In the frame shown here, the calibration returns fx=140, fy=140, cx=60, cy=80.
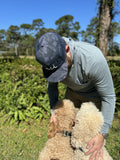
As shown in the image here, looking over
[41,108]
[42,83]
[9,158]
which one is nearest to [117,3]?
[42,83]

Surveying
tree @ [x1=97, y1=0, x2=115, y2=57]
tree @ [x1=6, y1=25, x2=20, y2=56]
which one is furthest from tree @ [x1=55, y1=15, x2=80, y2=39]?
tree @ [x1=97, y1=0, x2=115, y2=57]

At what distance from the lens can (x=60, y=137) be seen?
1690mm

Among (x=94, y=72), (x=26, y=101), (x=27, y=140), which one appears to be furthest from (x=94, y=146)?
(x=26, y=101)

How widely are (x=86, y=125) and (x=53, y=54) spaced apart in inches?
30.0

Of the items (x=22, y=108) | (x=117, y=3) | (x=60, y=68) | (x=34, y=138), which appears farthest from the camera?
(x=117, y=3)

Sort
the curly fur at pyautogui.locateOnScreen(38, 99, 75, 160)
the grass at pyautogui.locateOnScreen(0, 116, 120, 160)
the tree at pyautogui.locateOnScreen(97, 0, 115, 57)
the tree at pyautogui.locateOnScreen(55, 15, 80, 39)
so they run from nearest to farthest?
the curly fur at pyautogui.locateOnScreen(38, 99, 75, 160), the grass at pyautogui.locateOnScreen(0, 116, 120, 160), the tree at pyautogui.locateOnScreen(97, 0, 115, 57), the tree at pyautogui.locateOnScreen(55, 15, 80, 39)

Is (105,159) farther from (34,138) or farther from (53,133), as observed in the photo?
(34,138)

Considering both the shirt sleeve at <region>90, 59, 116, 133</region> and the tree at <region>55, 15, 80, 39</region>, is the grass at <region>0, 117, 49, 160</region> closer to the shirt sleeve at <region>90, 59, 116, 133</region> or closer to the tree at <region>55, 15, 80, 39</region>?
the shirt sleeve at <region>90, 59, 116, 133</region>

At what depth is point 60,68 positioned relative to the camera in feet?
4.11

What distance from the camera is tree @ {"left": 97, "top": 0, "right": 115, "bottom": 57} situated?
16.0 feet

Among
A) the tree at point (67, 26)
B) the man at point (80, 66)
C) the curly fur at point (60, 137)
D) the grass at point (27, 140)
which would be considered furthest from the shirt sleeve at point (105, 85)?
the tree at point (67, 26)

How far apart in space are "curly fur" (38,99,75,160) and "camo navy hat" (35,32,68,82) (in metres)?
0.58

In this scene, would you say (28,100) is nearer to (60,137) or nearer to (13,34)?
(60,137)

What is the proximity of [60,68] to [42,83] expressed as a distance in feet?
10.2
